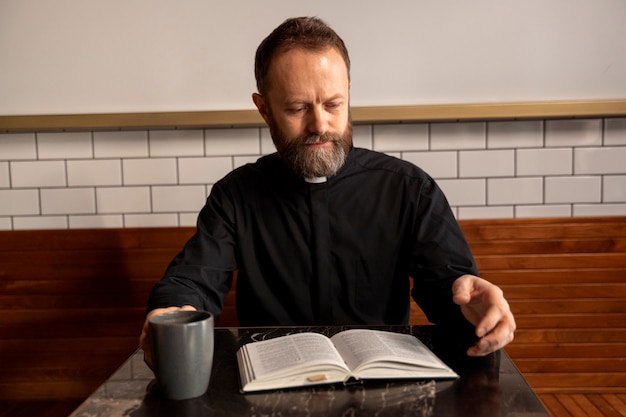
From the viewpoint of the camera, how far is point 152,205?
1973mm

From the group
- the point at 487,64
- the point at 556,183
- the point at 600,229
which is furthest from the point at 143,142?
the point at 600,229

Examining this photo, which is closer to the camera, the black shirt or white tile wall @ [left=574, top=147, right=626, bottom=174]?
the black shirt

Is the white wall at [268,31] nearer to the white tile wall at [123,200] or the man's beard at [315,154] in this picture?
the white tile wall at [123,200]

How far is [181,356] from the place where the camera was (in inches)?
30.5

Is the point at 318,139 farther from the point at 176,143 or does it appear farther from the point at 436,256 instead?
the point at 176,143

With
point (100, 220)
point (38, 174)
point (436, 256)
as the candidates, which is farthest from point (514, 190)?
point (38, 174)

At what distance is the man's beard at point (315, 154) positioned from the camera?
135 centimetres

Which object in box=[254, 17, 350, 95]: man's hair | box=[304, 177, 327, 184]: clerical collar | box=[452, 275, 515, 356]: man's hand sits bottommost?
box=[452, 275, 515, 356]: man's hand

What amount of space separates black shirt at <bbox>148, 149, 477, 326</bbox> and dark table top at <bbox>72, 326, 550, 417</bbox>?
0.51 m

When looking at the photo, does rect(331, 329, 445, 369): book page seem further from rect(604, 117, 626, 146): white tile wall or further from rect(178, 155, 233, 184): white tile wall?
rect(604, 117, 626, 146): white tile wall

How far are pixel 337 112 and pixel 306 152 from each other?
A: 0.12 m

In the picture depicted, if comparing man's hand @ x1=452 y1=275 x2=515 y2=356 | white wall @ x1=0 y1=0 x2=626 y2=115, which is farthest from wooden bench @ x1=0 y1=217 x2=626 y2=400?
man's hand @ x1=452 y1=275 x2=515 y2=356

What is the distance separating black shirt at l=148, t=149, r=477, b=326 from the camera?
4.65ft

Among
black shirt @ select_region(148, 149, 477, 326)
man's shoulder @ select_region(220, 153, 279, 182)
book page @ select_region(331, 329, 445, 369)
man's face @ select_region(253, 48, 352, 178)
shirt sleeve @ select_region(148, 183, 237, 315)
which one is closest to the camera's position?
book page @ select_region(331, 329, 445, 369)
